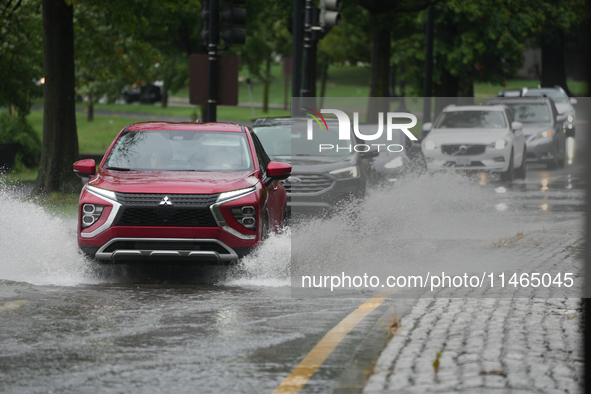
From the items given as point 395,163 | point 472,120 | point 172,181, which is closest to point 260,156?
point 172,181

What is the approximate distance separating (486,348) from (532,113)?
67.7ft

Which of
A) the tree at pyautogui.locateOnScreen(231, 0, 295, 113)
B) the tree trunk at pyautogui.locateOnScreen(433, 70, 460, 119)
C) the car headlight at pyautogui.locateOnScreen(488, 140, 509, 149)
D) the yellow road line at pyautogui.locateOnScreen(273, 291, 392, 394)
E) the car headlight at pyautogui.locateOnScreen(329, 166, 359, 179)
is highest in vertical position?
the tree at pyautogui.locateOnScreen(231, 0, 295, 113)

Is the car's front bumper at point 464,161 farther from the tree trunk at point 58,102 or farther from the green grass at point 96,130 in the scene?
the green grass at point 96,130

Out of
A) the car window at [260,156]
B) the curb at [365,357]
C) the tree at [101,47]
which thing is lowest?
the curb at [365,357]

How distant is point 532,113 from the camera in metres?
25.8

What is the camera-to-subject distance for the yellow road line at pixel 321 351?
17.8ft

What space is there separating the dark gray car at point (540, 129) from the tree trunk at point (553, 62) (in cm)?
110

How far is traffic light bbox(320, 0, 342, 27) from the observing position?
16.8m

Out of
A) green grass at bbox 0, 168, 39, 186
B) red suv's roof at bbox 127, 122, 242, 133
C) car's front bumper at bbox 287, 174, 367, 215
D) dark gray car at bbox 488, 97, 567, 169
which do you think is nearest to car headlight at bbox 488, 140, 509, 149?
car's front bumper at bbox 287, 174, 367, 215

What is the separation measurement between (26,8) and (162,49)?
49.6ft

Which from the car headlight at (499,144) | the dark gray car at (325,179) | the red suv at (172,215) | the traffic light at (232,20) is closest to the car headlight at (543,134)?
the car headlight at (499,144)

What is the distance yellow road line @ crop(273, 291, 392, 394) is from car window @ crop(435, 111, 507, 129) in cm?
1197

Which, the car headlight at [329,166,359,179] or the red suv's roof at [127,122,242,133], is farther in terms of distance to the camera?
the car headlight at [329,166,359,179]

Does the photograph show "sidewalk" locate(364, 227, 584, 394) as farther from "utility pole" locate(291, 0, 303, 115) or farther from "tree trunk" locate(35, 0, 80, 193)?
"tree trunk" locate(35, 0, 80, 193)
